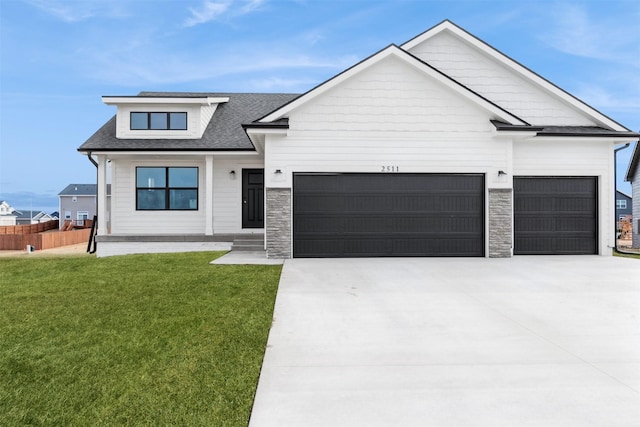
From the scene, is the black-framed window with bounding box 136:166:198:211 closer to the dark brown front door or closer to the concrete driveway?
the dark brown front door

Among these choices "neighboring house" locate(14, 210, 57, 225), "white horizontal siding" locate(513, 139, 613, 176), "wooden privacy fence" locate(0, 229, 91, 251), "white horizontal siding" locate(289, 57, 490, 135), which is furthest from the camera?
"neighboring house" locate(14, 210, 57, 225)

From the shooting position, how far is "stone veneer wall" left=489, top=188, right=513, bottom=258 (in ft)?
32.8

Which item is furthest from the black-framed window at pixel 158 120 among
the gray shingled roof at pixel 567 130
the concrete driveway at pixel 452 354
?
the gray shingled roof at pixel 567 130

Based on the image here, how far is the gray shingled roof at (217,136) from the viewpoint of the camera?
12336mm

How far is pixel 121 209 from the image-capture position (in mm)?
13031

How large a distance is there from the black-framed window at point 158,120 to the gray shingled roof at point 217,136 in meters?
0.59

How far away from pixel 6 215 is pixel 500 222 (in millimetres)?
81192

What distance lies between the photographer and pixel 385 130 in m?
9.77

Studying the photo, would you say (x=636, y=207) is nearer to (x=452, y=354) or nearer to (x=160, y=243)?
(x=452, y=354)

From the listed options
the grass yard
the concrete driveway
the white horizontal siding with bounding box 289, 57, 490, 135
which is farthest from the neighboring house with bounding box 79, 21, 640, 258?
the grass yard

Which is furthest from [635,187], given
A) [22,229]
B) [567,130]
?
[22,229]

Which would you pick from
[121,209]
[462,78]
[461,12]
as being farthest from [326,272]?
[461,12]

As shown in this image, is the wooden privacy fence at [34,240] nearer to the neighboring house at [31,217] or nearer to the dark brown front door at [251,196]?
the dark brown front door at [251,196]

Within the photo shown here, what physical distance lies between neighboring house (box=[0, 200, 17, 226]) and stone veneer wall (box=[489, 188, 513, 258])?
71.6 meters
